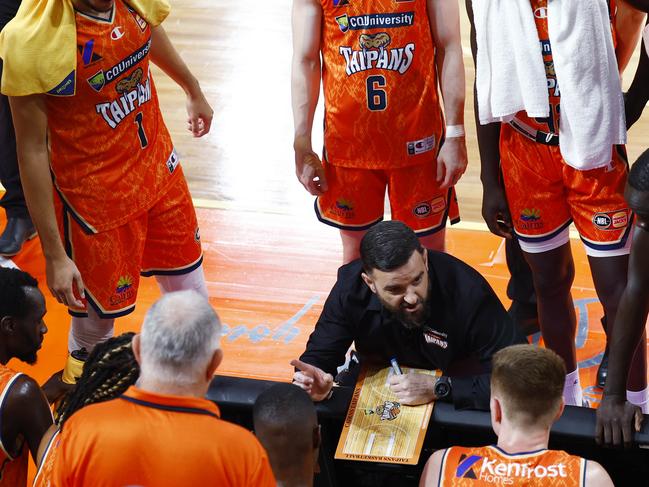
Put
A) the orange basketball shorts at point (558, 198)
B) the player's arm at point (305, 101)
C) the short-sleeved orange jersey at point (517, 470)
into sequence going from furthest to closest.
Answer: the player's arm at point (305, 101) < the orange basketball shorts at point (558, 198) < the short-sleeved orange jersey at point (517, 470)

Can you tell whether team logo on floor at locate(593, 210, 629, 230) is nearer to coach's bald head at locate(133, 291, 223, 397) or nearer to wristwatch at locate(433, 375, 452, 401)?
wristwatch at locate(433, 375, 452, 401)

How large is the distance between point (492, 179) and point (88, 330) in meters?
1.54

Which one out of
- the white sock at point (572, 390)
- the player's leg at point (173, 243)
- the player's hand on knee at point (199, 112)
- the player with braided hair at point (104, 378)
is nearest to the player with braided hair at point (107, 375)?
the player with braided hair at point (104, 378)

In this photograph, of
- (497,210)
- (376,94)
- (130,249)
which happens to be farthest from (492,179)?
(130,249)

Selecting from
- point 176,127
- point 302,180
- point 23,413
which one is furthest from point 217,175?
point 23,413

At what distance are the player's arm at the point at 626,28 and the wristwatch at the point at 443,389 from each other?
1.30 metres

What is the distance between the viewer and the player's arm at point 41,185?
3230 millimetres

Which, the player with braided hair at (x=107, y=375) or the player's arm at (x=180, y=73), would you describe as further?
the player's arm at (x=180, y=73)

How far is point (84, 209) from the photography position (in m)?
3.49

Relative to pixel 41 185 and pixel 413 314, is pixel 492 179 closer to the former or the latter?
pixel 413 314

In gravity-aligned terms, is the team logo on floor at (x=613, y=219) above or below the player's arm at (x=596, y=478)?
below

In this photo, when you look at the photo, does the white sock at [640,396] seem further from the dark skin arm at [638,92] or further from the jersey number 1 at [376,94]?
the jersey number 1 at [376,94]

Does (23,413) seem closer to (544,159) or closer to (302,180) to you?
(302,180)

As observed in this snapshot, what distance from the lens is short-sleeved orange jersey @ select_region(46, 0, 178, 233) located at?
3270mm
